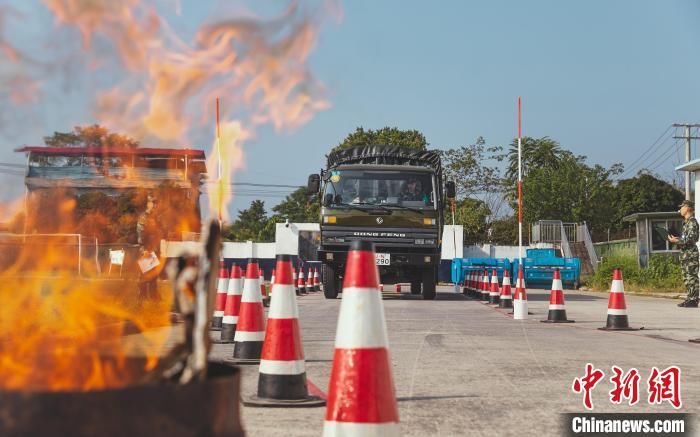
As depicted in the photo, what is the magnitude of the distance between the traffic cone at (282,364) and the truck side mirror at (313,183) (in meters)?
15.0

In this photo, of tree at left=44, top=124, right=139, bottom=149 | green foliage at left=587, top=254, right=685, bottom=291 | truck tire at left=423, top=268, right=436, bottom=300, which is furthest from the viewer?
green foliage at left=587, top=254, right=685, bottom=291

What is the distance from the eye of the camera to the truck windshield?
20.8m

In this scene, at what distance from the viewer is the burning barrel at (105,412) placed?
2.39m

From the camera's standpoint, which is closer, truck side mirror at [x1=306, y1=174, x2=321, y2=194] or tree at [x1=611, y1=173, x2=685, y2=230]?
truck side mirror at [x1=306, y1=174, x2=321, y2=194]

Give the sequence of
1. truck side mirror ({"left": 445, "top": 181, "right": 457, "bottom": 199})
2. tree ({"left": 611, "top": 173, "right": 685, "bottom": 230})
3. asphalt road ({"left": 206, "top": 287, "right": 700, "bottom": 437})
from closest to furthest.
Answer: asphalt road ({"left": 206, "top": 287, "right": 700, "bottom": 437}) → truck side mirror ({"left": 445, "top": 181, "right": 457, "bottom": 199}) → tree ({"left": 611, "top": 173, "right": 685, "bottom": 230})

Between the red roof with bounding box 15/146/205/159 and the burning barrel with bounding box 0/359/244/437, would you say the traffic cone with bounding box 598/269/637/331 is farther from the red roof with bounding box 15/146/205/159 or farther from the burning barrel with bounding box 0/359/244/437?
the burning barrel with bounding box 0/359/244/437

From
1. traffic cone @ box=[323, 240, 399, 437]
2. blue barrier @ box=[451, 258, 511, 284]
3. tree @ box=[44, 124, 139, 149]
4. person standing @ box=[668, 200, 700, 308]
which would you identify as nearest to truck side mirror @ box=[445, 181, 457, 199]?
person standing @ box=[668, 200, 700, 308]

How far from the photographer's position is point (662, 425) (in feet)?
17.4

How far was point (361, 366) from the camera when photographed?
3717 millimetres

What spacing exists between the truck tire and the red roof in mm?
17233

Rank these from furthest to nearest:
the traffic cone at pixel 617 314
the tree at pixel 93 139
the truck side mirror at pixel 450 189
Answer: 1. the truck side mirror at pixel 450 189
2. the traffic cone at pixel 617 314
3. the tree at pixel 93 139

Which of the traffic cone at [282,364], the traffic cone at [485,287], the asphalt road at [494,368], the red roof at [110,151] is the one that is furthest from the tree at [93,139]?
the traffic cone at [485,287]

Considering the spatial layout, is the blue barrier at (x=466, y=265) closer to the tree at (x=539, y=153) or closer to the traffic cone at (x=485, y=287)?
the traffic cone at (x=485, y=287)

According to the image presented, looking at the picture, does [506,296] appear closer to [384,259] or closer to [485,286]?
[384,259]
